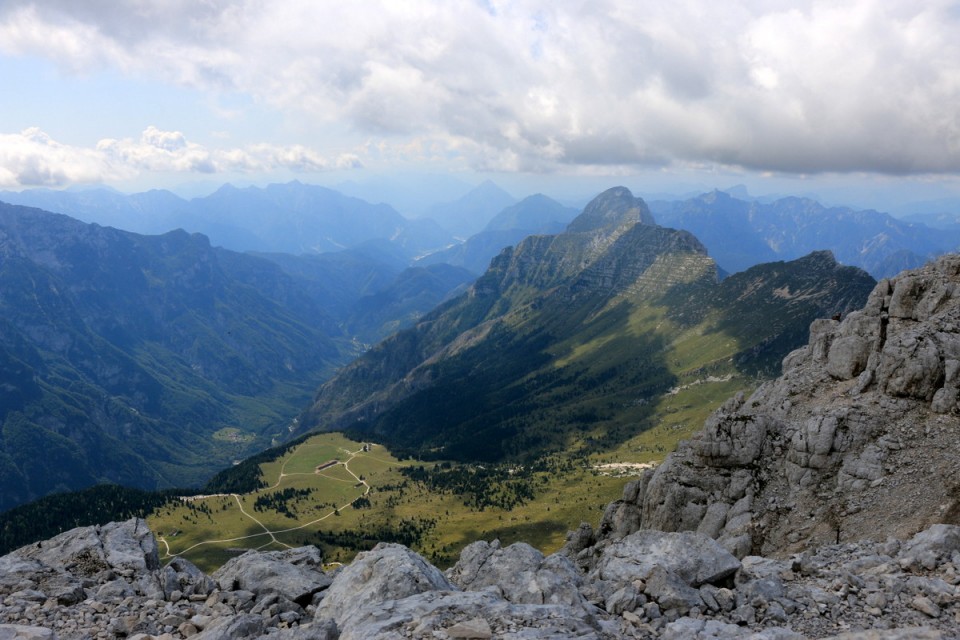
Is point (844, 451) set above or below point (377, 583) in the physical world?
below

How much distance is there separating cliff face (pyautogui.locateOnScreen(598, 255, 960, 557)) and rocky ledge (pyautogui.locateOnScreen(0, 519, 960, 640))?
11.6 meters

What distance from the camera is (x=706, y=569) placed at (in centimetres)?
2809

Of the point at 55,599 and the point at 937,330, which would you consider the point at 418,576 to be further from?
the point at 937,330

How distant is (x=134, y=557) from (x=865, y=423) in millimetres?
56032

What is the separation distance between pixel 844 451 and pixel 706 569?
27.5m

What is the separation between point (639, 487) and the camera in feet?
213

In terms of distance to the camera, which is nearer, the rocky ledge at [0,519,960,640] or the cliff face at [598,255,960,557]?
the rocky ledge at [0,519,960,640]

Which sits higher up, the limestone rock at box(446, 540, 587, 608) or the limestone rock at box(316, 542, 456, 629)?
the limestone rock at box(316, 542, 456, 629)

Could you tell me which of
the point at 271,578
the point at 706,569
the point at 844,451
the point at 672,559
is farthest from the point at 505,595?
the point at 844,451

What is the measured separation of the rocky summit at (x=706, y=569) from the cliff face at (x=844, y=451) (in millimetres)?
166

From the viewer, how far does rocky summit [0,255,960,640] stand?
2230cm

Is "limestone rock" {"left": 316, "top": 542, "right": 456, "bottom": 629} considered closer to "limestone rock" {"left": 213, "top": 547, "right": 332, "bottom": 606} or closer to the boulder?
"limestone rock" {"left": 213, "top": 547, "right": 332, "bottom": 606}

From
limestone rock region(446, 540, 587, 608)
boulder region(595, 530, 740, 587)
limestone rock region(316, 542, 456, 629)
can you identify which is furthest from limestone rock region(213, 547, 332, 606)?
boulder region(595, 530, 740, 587)

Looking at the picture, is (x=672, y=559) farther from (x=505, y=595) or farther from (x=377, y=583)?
(x=377, y=583)
